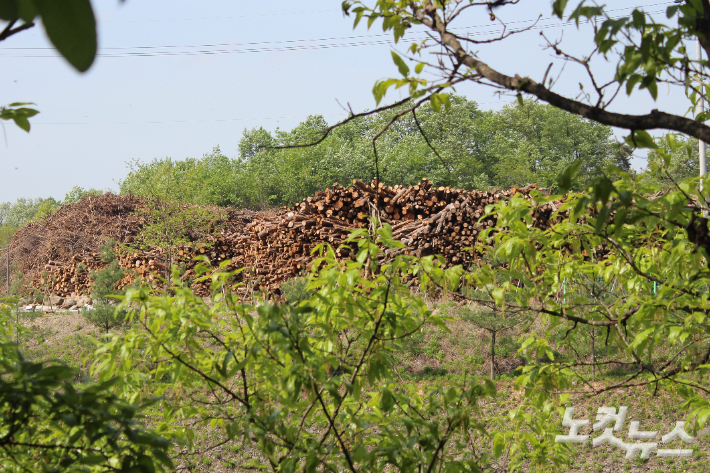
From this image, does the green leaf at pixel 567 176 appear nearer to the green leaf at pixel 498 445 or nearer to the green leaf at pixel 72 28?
the green leaf at pixel 72 28

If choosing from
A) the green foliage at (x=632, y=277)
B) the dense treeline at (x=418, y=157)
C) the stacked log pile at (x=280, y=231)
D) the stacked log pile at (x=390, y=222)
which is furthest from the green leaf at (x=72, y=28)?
the dense treeline at (x=418, y=157)

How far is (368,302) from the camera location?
162 cm

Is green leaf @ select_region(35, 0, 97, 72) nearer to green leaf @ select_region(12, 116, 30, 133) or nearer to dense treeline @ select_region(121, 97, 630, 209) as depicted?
green leaf @ select_region(12, 116, 30, 133)

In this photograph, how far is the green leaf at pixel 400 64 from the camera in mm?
1249

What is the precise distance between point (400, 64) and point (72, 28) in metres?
1.07

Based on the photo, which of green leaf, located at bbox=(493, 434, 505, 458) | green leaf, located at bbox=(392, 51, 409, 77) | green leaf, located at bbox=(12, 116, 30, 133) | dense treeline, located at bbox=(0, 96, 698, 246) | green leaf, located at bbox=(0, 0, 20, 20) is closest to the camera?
green leaf, located at bbox=(0, 0, 20, 20)

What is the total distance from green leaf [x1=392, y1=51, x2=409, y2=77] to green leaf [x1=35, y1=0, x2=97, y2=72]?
3.43 ft

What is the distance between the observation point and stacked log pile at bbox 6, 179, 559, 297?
27.8 ft

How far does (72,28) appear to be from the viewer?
0.27 meters

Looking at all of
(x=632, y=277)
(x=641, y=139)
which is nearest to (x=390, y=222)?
(x=632, y=277)

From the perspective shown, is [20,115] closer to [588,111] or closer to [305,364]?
[305,364]

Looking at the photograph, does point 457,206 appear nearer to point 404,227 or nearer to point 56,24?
point 404,227

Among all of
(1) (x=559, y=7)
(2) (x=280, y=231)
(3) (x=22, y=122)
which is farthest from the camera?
(2) (x=280, y=231)

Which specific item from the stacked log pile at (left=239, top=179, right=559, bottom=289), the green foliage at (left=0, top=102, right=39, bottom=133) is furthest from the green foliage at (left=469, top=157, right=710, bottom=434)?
Result: the stacked log pile at (left=239, top=179, right=559, bottom=289)
